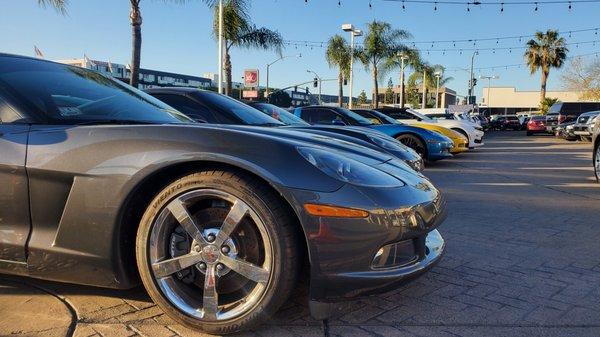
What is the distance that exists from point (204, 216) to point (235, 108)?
320 cm

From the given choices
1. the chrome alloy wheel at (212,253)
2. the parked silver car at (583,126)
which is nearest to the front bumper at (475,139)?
the parked silver car at (583,126)

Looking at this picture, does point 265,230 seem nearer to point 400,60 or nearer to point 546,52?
point 400,60

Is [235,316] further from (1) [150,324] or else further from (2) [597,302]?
(2) [597,302]

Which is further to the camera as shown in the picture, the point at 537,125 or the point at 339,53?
the point at 339,53

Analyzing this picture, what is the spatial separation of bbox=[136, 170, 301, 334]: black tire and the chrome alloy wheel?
0.06 feet

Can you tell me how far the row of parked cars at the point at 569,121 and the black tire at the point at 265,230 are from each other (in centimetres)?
1965

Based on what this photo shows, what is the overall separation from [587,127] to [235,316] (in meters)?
20.9

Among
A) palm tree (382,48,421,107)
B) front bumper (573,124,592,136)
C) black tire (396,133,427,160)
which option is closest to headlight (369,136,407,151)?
black tire (396,133,427,160)

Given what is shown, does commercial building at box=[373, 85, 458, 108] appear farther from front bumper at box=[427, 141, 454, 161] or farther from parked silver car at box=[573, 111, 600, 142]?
front bumper at box=[427, 141, 454, 161]

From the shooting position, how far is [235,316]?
102 inches

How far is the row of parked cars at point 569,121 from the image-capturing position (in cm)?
2100

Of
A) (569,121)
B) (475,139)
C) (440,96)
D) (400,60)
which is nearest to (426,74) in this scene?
(400,60)

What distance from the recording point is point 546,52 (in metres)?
50.9

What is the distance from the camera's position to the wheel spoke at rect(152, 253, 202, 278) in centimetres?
264
